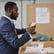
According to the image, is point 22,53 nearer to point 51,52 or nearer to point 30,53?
point 30,53

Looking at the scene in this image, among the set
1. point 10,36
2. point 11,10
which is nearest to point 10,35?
point 10,36

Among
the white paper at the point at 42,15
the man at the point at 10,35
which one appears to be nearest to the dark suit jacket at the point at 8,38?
the man at the point at 10,35

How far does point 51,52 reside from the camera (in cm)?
219

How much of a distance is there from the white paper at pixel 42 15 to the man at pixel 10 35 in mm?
1148

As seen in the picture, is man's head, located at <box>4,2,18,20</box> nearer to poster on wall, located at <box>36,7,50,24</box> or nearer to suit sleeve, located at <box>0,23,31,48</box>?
suit sleeve, located at <box>0,23,31,48</box>

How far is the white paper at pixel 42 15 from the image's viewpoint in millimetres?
3201

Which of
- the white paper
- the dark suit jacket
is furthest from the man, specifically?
the white paper

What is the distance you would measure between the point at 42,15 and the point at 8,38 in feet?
4.54

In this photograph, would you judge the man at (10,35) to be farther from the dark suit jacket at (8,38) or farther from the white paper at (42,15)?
the white paper at (42,15)

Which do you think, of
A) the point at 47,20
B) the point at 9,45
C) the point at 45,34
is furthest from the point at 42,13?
the point at 9,45

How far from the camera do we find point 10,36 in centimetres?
194

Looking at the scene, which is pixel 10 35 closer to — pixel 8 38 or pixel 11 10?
pixel 8 38

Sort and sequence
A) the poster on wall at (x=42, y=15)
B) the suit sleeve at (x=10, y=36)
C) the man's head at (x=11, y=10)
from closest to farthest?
1. the suit sleeve at (x=10, y=36)
2. the man's head at (x=11, y=10)
3. the poster on wall at (x=42, y=15)

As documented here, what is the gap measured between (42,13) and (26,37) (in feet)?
4.17
